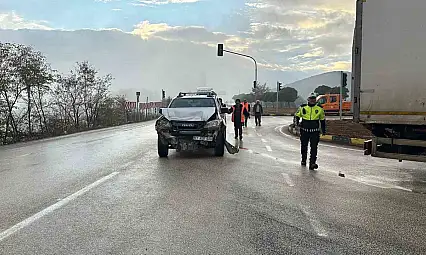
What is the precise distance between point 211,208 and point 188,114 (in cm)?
622

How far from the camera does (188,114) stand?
12695mm

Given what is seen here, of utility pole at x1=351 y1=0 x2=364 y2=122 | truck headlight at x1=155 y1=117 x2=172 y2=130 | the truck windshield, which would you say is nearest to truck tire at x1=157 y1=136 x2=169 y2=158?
truck headlight at x1=155 y1=117 x2=172 y2=130

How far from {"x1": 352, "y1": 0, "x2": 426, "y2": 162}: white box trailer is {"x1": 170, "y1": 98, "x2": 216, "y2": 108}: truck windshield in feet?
18.7

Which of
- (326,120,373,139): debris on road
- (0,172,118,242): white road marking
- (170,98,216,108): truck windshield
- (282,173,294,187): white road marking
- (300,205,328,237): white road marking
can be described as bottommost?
(282,173,294,187): white road marking

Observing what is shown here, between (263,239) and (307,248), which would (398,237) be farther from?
(263,239)

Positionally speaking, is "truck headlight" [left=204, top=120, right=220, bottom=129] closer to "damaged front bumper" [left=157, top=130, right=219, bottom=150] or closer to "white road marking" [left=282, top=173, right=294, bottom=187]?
"damaged front bumper" [left=157, top=130, right=219, bottom=150]

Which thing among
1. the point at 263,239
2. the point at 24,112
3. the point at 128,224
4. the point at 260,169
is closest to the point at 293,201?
the point at 263,239

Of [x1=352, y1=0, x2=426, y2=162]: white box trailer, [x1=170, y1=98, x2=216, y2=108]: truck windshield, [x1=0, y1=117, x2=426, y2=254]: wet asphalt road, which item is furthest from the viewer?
[x1=170, y1=98, x2=216, y2=108]: truck windshield

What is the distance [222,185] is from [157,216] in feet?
8.22

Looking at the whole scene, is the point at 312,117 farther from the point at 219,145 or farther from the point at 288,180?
the point at 219,145

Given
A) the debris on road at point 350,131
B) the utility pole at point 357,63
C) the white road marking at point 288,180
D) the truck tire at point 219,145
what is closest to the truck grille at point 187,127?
the truck tire at point 219,145

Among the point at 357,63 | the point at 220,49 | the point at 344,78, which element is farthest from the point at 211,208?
the point at 220,49

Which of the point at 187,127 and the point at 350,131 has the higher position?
the point at 187,127

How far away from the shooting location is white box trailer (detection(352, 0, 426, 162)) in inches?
322
